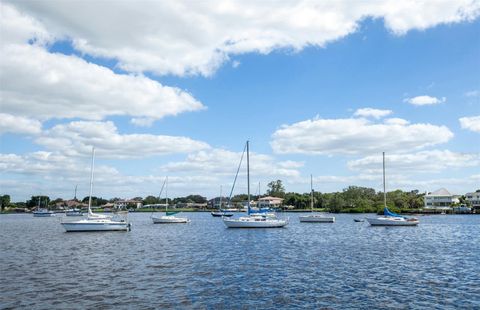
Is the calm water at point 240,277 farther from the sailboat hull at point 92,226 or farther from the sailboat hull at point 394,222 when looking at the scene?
the sailboat hull at point 394,222

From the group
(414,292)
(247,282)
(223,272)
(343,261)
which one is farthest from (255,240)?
(414,292)

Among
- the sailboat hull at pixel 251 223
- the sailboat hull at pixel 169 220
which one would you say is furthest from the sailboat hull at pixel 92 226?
the sailboat hull at pixel 169 220

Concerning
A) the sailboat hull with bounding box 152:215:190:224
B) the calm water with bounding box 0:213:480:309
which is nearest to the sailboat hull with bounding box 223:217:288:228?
the calm water with bounding box 0:213:480:309

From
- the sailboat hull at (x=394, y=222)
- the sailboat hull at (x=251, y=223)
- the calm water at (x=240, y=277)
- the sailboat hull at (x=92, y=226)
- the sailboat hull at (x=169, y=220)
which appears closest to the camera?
the calm water at (x=240, y=277)

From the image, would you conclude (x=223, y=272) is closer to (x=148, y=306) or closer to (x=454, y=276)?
(x=148, y=306)

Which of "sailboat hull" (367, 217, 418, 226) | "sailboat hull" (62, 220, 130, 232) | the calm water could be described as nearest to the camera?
the calm water

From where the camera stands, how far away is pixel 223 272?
33750 millimetres

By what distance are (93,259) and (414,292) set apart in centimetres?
3031

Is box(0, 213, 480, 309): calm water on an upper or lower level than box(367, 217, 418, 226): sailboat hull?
lower

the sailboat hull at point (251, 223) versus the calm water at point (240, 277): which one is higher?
the sailboat hull at point (251, 223)

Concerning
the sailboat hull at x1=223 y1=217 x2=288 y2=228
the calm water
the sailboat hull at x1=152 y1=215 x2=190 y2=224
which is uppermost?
the sailboat hull at x1=223 y1=217 x2=288 y2=228

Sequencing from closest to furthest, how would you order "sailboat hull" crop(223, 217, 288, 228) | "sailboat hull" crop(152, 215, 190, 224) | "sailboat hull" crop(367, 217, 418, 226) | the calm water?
the calm water < "sailboat hull" crop(223, 217, 288, 228) < "sailboat hull" crop(367, 217, 418, 226) < "sailboat hull" crop(152, 215, 190, 224)

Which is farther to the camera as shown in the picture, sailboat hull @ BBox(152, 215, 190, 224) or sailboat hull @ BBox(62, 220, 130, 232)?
sailboat hull @ BBox(152, 215, 190, 224)

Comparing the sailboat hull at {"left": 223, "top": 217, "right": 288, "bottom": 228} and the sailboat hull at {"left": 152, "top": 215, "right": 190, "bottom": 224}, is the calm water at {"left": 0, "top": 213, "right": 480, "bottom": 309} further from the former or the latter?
the sailboat hull at {"left": 152, "top": 215, "right": 190, "bottom": 224}
